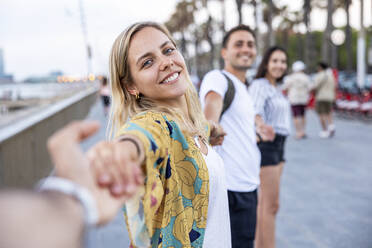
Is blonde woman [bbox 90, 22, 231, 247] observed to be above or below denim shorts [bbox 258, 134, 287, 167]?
above

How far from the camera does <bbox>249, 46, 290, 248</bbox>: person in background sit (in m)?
3.74

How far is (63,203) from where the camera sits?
58 cm

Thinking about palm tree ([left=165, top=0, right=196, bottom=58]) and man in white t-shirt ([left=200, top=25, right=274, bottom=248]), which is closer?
man in white t-shirt ([left=200, top=25, right=274, bottom=248])

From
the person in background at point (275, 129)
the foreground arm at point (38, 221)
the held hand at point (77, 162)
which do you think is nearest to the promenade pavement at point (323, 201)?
the person in background at point (275, 129)

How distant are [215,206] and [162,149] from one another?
0.61 m

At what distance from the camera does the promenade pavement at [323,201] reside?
434 centimetres

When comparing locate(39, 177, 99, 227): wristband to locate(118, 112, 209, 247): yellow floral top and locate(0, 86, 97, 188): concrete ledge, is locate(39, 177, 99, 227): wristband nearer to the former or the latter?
locate(118, 112, 209, 247): yellow floral top

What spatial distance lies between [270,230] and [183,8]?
40.8 m

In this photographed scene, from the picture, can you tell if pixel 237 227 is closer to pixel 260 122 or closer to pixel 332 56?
pixel 260 122

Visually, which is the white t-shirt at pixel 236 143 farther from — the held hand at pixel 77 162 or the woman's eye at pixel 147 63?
the held hand at pixel 77 162

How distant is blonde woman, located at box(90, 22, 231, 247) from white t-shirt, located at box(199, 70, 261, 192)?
0.85 m

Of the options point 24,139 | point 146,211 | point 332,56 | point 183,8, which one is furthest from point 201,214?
point 183,8

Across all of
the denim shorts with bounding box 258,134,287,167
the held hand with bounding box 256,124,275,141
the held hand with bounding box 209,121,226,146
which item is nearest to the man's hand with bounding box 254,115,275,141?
the held hand with bounding box 256,124,275,141

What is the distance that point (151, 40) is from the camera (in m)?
1.58
